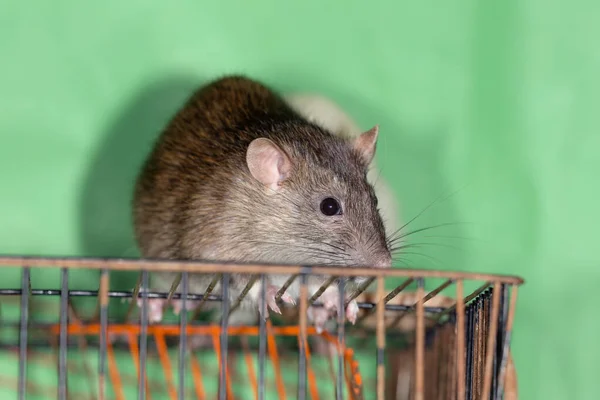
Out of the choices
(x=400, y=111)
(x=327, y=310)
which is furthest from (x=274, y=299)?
A: (x=400, y=111)

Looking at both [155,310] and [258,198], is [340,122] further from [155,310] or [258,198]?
[155,310]

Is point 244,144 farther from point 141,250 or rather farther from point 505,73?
point 505,73

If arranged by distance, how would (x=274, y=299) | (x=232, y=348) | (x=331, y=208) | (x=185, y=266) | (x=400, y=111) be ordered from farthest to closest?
(x=400, y=111) → (x=232, y=348) → (x=331, y=208) → (x=274, y=299) → (x=185, y=266)

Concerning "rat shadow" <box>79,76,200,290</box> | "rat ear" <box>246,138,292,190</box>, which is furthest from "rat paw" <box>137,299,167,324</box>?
A: "rat ear" <box>246,138,292,190</box>

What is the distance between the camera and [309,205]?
2.09m

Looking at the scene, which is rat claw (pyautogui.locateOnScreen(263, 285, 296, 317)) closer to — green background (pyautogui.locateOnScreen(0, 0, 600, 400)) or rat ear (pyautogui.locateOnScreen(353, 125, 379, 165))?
rat ear (pyautogui.locateOnScreen(353, 125, 379, 165))

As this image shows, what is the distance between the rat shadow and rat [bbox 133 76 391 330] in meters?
0.24

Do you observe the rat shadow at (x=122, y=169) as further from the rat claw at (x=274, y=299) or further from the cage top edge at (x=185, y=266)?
the cage top edge at (x=185, y=266)

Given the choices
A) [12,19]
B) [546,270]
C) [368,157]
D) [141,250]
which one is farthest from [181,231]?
[546,270]

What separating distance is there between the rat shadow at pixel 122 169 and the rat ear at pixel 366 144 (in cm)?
66

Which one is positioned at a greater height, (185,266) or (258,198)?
(258,198)

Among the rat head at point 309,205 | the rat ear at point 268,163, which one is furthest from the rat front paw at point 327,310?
the rat ear at point 268,163

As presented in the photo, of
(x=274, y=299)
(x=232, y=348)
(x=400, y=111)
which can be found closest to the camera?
(x=274, y=299)

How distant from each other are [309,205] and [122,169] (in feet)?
2.53
